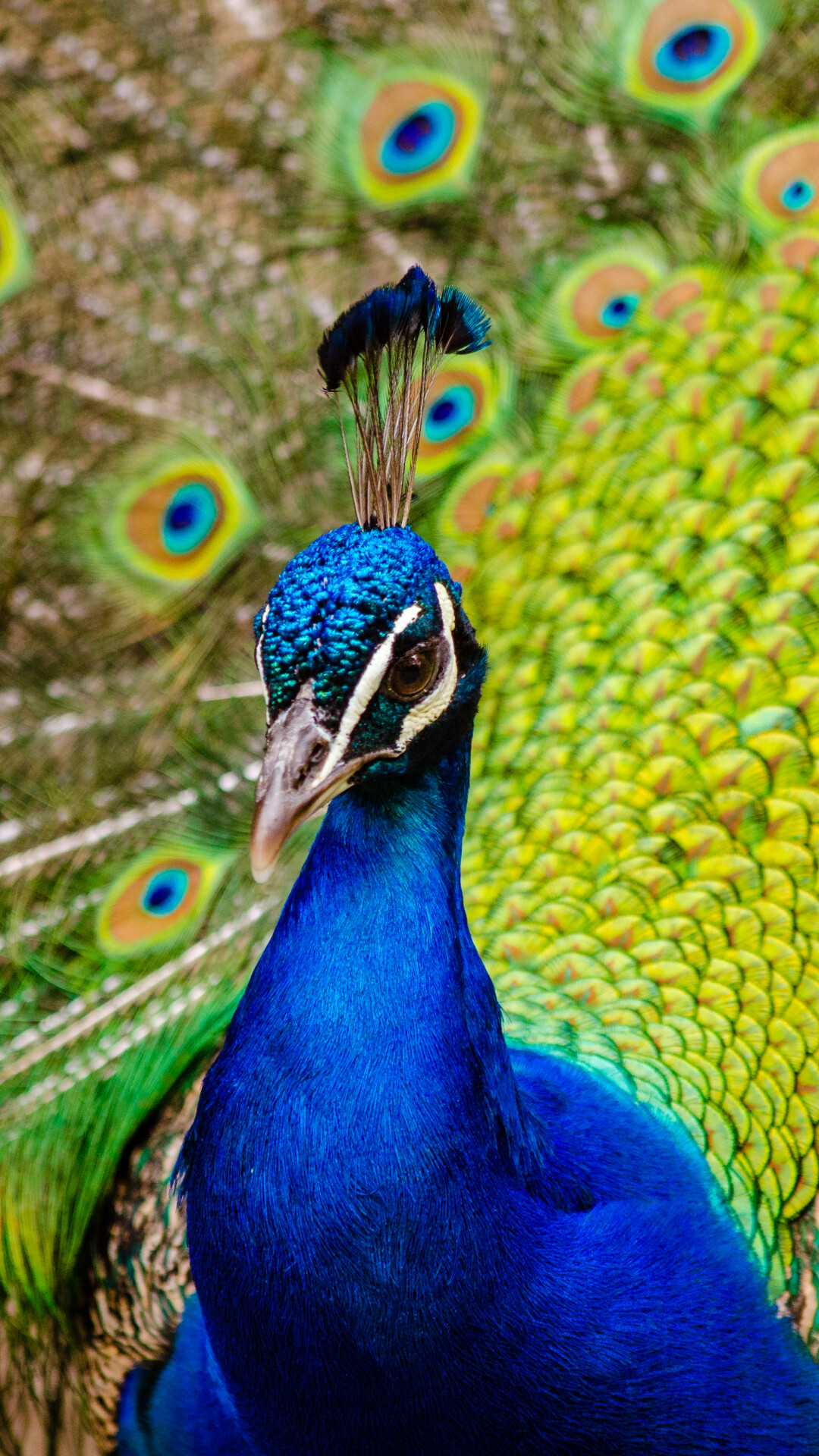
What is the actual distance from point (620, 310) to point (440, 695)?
0.91 meters

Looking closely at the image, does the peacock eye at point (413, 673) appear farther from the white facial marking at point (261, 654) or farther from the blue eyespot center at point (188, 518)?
the blue eyespot center at point (188, 518)

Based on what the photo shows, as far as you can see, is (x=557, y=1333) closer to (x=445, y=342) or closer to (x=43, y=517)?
(x=445, y=342)

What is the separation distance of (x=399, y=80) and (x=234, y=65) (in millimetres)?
188

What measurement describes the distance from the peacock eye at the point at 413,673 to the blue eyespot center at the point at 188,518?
0.70m

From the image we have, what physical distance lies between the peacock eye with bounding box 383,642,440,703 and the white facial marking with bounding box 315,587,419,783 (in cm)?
1

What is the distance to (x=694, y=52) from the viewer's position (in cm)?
159

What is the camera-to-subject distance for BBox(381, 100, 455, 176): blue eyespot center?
59.5 inches

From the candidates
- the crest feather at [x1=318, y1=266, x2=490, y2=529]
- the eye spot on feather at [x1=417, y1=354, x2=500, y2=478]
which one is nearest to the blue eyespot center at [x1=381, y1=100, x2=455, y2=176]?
the eye spot on feather at [x1=417, y1=354, x2=500, y2=478]

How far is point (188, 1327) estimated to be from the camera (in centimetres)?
138

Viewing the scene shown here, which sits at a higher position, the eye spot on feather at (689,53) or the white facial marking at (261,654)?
the eye spot on feather at (689,53)

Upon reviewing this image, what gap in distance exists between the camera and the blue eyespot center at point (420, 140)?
1.51m

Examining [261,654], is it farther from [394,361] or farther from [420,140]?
[420,140]

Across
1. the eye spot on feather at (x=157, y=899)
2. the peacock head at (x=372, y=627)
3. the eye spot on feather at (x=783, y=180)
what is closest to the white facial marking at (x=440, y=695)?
the peacock head at (x=372, y=627)

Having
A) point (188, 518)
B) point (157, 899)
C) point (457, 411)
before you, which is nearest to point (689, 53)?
point (457, 411)
